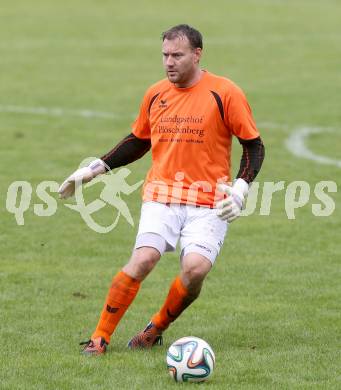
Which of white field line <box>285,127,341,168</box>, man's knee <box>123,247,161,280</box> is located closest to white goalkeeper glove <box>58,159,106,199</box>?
man's knee <box>123,247,161,280</box>

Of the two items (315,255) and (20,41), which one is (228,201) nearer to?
(315,255)

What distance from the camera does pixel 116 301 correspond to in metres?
9.03

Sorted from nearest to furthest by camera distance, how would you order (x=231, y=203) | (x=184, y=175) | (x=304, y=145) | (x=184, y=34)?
(x=231, y=203) → (x=184, y=34) → (x=184, y=175) → (x=304, y=145)

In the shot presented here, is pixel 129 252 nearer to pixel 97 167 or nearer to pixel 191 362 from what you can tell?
pixel 97 167

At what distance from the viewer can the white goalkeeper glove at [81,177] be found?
923cm

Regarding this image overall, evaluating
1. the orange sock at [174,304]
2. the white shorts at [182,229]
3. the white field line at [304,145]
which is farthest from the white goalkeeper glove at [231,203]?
the white field line at [304,145]

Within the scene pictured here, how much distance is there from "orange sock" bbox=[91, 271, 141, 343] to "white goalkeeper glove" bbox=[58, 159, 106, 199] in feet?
2.66

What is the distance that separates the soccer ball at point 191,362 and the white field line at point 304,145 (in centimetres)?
Answer: 948

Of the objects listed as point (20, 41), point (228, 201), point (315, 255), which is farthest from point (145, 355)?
point (20, 41)

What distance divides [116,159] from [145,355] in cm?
164

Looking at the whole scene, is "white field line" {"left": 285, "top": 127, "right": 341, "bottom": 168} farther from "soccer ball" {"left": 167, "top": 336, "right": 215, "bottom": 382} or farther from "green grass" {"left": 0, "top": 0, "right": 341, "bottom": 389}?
"soccer ball" {"left": 167, "top": 336, "right": 215, "bottom": 382}

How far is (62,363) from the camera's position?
28.5 ft

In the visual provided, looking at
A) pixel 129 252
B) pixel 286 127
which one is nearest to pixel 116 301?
pixel 129 252

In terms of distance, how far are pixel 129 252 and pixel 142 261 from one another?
12.8ft
